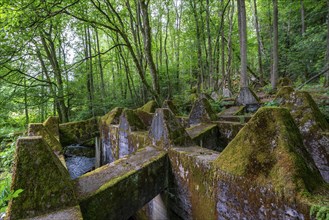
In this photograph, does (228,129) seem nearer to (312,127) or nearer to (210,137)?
(210,137)

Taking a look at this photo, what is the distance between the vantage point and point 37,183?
6.05 feet

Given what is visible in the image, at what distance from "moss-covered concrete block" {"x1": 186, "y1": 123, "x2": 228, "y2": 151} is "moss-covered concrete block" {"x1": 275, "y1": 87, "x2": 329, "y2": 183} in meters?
1.64

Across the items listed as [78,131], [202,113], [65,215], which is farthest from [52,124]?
[65,215]

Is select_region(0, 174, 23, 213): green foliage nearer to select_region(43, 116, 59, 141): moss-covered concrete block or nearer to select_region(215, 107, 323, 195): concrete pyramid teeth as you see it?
select_region(215, 107, 323, 195): concrete pyramid teeth

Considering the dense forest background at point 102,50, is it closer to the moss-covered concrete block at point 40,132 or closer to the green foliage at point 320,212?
the moss-covered concrete block at point 40,132

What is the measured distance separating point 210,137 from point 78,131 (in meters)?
5.21

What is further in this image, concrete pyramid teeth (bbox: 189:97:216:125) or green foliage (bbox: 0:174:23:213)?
concrete pyramid teeth (bbox: 189:97:216:125)

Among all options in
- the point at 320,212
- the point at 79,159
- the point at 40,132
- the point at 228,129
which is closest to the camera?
the point at 320,212

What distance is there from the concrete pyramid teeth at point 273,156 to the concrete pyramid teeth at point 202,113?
2.80 meters

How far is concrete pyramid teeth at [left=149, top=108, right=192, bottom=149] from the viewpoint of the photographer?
10.7ft

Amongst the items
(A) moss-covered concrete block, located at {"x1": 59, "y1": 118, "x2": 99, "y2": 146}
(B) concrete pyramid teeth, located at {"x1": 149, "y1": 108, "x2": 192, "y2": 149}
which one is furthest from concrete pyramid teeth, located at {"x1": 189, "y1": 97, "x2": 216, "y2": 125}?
(A) moss-covered concrete block, located at {"x1": 59, "y1": 118, "x2": 99, "y2": 146}

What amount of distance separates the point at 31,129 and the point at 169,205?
10.7 ft

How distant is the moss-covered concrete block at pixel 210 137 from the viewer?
4195mm

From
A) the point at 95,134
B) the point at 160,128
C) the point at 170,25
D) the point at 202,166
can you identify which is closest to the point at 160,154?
the point at 160,128
